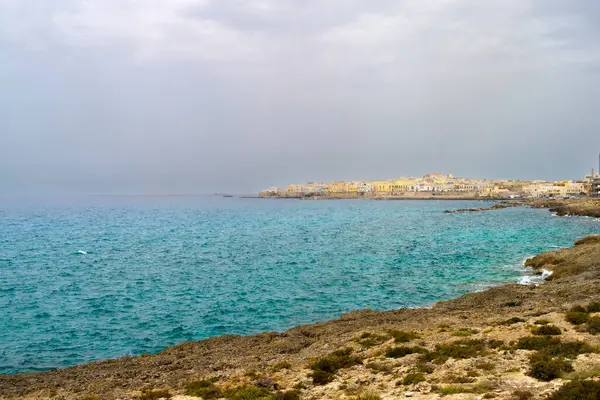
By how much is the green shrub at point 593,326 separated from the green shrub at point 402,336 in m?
5.61

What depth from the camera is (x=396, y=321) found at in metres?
20.7

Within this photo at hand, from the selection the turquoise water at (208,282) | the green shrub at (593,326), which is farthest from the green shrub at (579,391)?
the turquoise water at (208,282)

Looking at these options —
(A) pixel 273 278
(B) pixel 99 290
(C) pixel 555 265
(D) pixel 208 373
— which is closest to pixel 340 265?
(A) pixel 273 278

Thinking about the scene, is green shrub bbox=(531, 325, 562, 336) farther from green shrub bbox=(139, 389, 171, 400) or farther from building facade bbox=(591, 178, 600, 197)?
building facade bbox=(591, 178, 600, 197)

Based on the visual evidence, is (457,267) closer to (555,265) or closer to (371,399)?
(555,265)

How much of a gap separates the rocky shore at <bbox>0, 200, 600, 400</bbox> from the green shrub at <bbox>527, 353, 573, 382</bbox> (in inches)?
1.2

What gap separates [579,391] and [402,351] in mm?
6055

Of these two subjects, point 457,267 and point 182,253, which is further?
point 182,253

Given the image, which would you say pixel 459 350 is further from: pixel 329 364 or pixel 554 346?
pixel 329 364

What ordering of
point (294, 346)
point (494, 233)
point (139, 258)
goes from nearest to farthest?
point (294, 346)
point (139, 258)
point (494, 233)

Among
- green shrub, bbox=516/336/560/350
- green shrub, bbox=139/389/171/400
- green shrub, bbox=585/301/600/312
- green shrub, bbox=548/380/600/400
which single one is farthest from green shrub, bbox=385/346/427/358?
green shrub, bbox=585/301/600/312

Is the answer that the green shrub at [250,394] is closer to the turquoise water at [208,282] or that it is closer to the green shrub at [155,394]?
the green shrub at [155,394]

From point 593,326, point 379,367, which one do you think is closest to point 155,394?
point 379,367

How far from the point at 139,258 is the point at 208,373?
133ft
